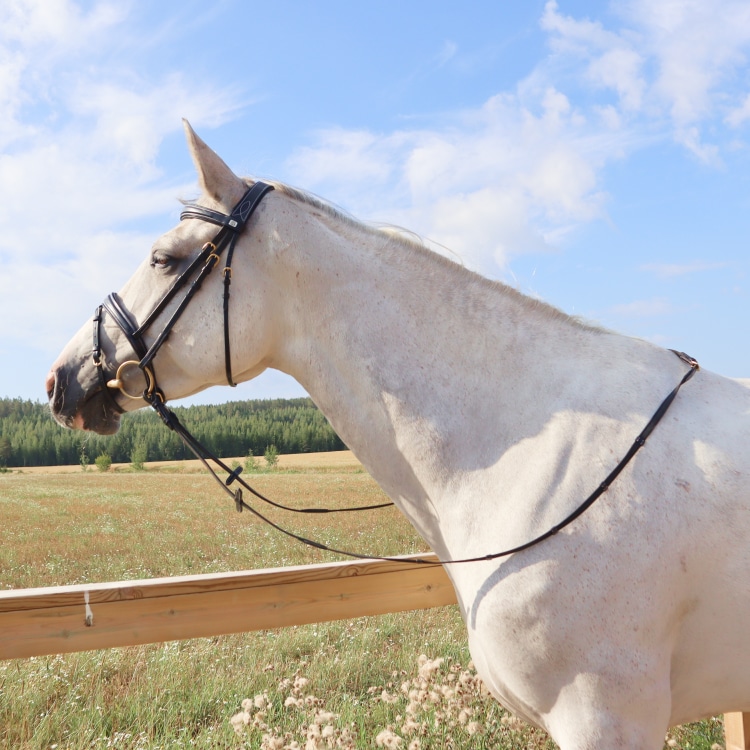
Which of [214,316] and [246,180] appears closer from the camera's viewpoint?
[214,316]

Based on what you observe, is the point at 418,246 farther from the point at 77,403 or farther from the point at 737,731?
the point at 737,731

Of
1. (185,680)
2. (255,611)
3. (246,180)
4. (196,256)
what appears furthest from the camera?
(185,680)

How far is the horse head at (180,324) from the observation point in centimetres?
218

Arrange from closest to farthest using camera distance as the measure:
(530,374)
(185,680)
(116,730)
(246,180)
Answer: (530,374) < (246,180) < (116,730) < (185,680)

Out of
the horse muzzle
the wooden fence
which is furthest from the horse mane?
the wooden fence

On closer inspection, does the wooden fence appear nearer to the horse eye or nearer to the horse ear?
the horse eye

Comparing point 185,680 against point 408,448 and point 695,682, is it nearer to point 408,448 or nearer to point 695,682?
point 408,448

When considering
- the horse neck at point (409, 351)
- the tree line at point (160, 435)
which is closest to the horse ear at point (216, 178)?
the horse neck at point (409, 351)

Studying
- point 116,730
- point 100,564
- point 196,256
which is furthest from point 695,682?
point 100,564

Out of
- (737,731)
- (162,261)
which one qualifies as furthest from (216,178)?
(737,731)

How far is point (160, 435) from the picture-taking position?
458 inches

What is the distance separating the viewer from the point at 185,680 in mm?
4023

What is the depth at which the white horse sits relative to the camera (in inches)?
→ 71.7

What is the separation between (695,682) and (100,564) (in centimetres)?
827
